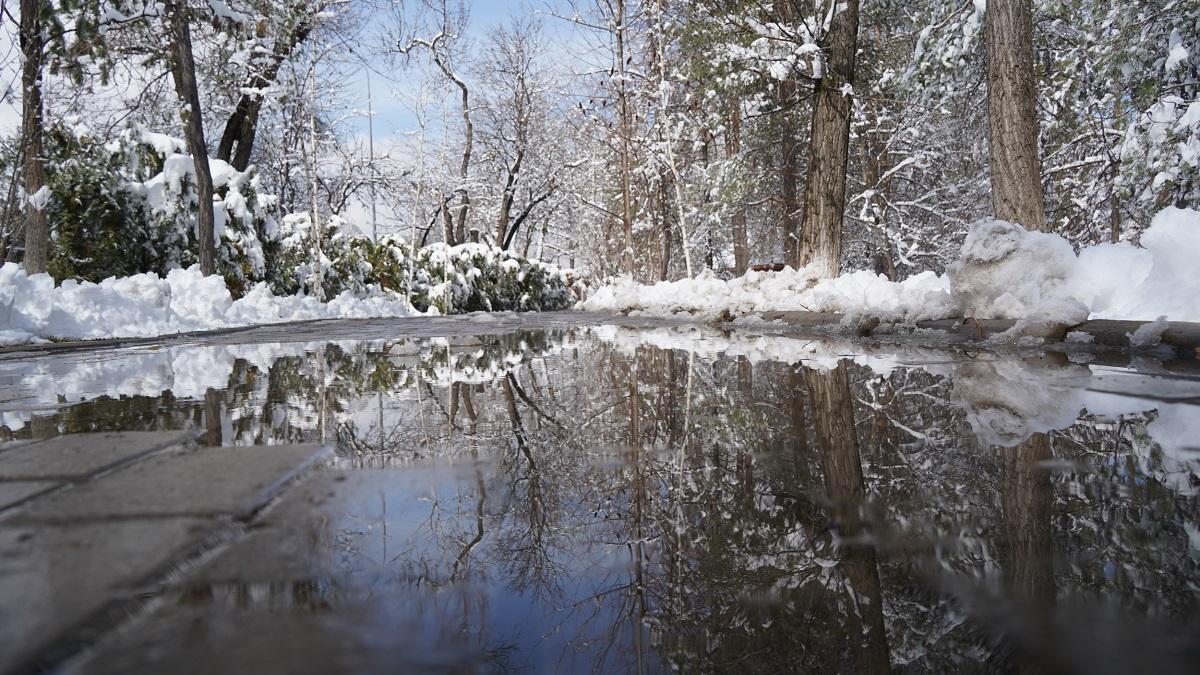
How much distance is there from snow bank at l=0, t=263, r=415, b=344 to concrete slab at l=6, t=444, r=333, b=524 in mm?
7449

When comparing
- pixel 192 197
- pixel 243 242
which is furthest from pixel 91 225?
pixel 243 242

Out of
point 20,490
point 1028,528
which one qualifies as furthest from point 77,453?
point 1028,528

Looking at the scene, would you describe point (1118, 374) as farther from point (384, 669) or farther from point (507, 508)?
point (384, 669)

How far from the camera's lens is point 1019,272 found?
5070mm

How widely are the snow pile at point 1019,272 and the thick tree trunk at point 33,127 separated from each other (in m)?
12.0

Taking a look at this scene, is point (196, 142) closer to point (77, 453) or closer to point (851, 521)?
point (77, 453)

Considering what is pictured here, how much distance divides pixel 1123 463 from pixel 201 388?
453cm

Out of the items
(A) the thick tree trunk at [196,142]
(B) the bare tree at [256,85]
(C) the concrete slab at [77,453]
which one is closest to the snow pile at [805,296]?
(C) the concrete slab at [77,453]

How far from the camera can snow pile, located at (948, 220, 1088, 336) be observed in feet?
16.0

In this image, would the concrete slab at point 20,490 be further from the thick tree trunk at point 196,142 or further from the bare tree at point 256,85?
the bare tree at point 256,85

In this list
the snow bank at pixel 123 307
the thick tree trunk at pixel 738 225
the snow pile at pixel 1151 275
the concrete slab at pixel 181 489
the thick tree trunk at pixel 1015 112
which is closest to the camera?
the concrete slab at pixel 181 489

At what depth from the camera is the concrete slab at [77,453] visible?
1980 millimetres

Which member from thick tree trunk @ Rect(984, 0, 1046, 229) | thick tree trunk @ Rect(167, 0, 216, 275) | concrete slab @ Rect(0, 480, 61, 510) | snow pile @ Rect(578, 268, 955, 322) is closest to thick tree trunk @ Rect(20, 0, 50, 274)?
thick tree trunk @ Rect(167, 0, 216, 275)

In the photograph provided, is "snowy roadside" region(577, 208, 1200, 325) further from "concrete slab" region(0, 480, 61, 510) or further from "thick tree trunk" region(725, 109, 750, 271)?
"thick tree trunk" region(725, 109, 750, 271)
